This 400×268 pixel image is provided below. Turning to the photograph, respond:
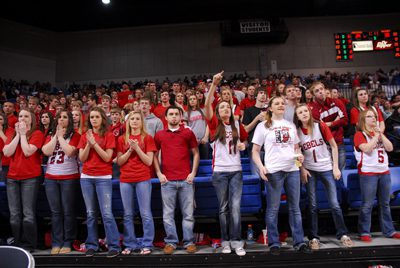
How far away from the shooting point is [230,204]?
10.5 ft

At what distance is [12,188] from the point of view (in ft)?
11.3

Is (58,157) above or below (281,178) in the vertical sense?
above

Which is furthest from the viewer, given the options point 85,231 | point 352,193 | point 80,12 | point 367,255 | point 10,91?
point 80,12

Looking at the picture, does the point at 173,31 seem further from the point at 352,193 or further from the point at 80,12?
→ the point at 352,193

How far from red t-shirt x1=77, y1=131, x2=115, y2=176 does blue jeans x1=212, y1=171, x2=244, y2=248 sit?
1.22m

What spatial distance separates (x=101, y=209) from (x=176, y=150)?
104cm

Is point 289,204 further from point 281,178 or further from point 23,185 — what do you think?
point 23,185

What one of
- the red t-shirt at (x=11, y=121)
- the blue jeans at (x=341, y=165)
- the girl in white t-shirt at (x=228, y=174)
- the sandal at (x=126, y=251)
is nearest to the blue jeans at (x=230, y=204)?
the girl in white t-shirt at (x=228, y=174)

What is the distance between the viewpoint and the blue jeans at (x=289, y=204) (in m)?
3.07

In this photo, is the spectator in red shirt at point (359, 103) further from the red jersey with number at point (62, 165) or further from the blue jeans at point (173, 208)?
the red jersey with number at point (62, 165)

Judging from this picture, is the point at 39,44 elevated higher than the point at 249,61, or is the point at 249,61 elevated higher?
the point at 39,44

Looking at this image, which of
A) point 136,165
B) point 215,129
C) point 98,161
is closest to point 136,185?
point 136,165

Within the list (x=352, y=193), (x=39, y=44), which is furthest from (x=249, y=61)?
(x=352, y=193)

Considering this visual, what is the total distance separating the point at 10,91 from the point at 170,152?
38.1 ft
